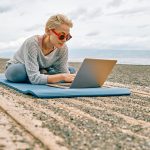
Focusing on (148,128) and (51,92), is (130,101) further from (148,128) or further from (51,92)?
(148,128)

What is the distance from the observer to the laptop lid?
3.69 metres

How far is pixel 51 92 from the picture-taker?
3369 millimetres

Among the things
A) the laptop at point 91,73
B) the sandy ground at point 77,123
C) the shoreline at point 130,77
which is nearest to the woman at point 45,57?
the laptop at point 91,73

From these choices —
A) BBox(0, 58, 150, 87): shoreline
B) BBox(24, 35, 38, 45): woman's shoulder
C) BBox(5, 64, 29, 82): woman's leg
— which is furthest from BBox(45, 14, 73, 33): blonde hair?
BBox(0, 58, 150, 87): shoreline

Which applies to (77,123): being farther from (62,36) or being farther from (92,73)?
(62,36)

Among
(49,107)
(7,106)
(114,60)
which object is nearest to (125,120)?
(49,107)

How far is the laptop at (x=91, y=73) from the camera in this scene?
12.1ft

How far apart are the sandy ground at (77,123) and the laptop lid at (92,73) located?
1.53 feet

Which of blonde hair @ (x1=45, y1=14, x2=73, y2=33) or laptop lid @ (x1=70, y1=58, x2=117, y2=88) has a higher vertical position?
blonde hair @ (x1=45, y1=14, x2=73, y2=33)

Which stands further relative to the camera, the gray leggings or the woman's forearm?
the gray leggings

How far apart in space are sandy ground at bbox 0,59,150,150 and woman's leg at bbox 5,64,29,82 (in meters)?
1.03

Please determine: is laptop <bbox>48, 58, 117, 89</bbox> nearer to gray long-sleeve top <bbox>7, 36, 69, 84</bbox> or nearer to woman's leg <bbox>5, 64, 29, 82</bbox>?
gray long-sleeve top <bbox>7, 36, 69, 84</bbox>

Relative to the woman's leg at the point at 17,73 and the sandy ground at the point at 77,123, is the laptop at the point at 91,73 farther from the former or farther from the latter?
the woman's leg at the point at 17,73

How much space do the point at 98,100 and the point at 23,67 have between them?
137cm
